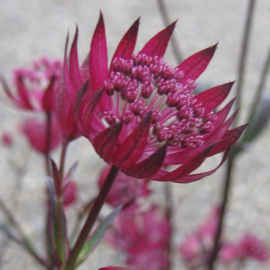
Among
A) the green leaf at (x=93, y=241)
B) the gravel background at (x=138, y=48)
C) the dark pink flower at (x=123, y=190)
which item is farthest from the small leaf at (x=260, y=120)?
the gravel background at (x=138, y=48)

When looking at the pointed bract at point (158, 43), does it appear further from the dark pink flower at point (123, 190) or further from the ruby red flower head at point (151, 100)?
the dark pink flower at point (123, 190)

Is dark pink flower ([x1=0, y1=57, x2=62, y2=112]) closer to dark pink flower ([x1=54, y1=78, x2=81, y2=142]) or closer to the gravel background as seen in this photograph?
dark pink flower ([x1=54, y1=78, x2=81, y2=142])

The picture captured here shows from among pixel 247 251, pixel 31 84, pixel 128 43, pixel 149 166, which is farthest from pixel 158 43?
pixel 247 251

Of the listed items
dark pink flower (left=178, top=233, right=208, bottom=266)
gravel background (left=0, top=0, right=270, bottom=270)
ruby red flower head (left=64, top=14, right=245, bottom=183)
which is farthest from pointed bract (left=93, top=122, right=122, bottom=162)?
gravel background (left=0, top=0, right=270, bottom=270)

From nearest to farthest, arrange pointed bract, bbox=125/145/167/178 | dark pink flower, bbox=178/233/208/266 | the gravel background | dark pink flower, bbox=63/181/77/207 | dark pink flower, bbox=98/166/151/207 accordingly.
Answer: pointed bract, bbox=125/145/167/178 → dark pink flower, bbox=98/166/151/207 → dark pink flower, bbox=63/181/77/207 → dark pink flower, bbox=178/233/208/266 → the gravel background

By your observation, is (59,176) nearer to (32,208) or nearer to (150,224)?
(150,224)

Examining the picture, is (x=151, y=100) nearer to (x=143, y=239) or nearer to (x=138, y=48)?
(x=143, y=239)

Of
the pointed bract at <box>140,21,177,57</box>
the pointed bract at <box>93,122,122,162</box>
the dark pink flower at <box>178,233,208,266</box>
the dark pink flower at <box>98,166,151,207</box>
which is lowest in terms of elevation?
the dark pink flower at <box>178,233,208,266</box>

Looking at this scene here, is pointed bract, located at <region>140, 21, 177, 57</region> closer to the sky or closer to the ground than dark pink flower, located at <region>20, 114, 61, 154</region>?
closer to the sky

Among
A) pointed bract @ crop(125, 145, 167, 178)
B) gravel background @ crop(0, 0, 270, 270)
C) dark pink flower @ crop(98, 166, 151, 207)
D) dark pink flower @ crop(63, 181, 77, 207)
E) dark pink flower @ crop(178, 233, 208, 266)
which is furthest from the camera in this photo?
gravel background @ crop(0, 0, 270, 270)
